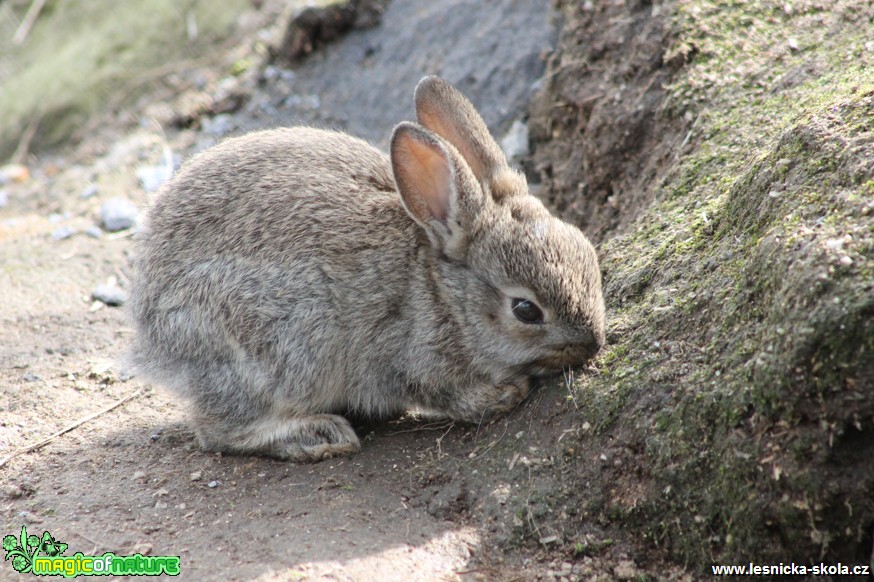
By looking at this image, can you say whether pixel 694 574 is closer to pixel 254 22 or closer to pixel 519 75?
pixel 519 75

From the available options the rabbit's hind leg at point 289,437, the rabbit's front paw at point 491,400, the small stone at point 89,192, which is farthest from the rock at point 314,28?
the rabbit's front paw at point 491,400

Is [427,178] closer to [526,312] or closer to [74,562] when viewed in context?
[526,312]

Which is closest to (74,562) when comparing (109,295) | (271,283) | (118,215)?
(271,283)

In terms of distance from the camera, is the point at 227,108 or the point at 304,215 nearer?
the point at 304,215

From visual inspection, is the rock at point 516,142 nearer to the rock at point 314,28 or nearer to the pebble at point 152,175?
the rock at point 314,28

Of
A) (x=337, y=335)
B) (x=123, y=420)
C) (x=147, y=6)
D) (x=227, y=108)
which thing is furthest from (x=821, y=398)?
(x=147, y=6)

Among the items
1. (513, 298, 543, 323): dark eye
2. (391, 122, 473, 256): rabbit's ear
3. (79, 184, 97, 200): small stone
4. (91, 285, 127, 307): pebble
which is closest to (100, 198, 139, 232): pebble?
(79, 184, 97, 200): small stone
